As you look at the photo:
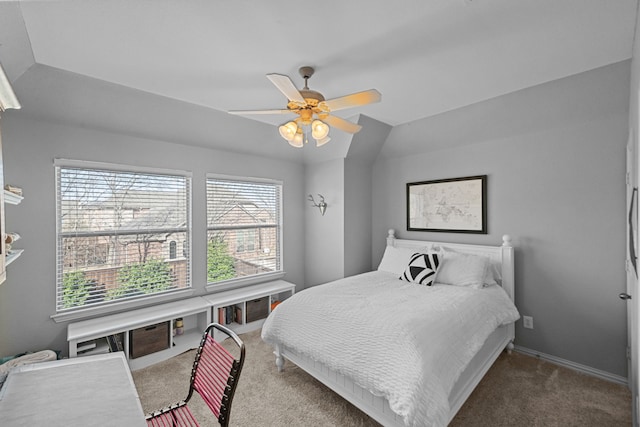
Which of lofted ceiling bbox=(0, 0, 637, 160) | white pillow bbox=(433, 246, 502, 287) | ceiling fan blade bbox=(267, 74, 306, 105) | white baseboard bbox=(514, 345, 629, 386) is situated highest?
lofted ceiling bbox=(0, 0, 637, 160)

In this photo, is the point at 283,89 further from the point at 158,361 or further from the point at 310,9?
the point at 158,361

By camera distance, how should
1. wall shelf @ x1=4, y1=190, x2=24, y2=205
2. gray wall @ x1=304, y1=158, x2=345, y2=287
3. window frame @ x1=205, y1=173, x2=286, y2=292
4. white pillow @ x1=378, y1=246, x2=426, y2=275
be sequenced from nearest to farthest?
1. wall shelf @ x1=4, y1=190, x2=24, y2=205
2. white pillow @ x1=378, y1=246, x2=426, y2=275
3. window frame @ x1=205, y1=173, x2=286, y2=292
4. gray wall @ x1=304, y1=158, x2=345, y2=287

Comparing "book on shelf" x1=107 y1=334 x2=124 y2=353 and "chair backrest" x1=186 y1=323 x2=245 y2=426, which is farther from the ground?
"chair backrest" x1=186 y1=323 x2=245 y2=426

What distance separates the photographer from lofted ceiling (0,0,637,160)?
155cm

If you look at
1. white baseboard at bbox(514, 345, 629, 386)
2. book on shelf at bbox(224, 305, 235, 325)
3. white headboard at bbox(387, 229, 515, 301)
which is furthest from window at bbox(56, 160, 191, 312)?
white baseboard at bbox(514, 345, 629, 386)

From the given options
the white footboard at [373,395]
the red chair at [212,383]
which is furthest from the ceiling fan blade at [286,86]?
the white footboard at [373,395]

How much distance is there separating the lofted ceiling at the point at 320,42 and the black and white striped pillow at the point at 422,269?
1636mm

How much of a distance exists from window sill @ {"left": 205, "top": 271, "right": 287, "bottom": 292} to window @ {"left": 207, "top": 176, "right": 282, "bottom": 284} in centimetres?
4

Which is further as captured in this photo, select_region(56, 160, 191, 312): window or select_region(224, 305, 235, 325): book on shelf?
select_region(224, 305, 235, 325): book on shelf

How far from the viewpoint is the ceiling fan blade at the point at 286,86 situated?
1649 millimetres

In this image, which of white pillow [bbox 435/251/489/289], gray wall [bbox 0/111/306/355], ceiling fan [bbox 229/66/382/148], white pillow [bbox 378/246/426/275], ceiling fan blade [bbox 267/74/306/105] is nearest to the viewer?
ceiling fan blade [bbox 267/74/306/105]

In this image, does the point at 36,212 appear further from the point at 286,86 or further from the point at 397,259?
the point at 397,259

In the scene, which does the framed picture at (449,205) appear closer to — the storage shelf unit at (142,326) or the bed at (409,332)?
the bed at (409,332)

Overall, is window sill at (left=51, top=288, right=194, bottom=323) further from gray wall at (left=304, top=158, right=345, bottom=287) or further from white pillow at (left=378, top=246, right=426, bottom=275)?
white pillow at (left=378, top=246, right=426, bottom=275)
